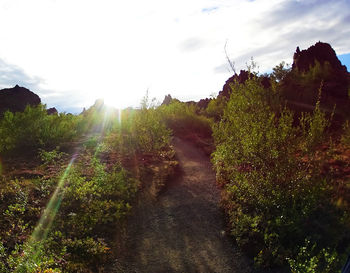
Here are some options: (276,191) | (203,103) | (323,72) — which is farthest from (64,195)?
(203,103)

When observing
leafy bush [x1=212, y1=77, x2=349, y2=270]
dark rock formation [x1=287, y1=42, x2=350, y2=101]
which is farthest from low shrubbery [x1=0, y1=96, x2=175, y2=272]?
dark rock formation [x1=287, y1=42, x2=350, y2=101]

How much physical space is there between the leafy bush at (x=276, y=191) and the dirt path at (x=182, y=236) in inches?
15.7

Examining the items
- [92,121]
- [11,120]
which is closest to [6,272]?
[11,120]

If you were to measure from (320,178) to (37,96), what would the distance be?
2623 cm

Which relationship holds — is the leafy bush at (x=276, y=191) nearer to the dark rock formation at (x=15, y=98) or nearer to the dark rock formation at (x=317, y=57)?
the dark rock formation at (x=317, y=57)

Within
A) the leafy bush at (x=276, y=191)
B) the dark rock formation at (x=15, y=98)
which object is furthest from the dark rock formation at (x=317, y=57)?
the dark rock formation at (x=15, y=98)

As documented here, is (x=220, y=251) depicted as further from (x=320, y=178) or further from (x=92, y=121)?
(x=92, y=121)

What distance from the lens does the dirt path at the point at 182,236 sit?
5441 mm

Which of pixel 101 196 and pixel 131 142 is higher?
pixel 131 142

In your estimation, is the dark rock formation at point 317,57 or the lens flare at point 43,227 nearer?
the lens flare at point 43,227

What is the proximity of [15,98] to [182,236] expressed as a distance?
23.0 meters

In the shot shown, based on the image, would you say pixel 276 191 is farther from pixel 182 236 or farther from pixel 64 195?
pixel 64 195

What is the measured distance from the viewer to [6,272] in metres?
4.21

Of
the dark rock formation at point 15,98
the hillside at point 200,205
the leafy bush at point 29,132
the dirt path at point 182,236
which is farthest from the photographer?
the dark rock formation at point 15,98
